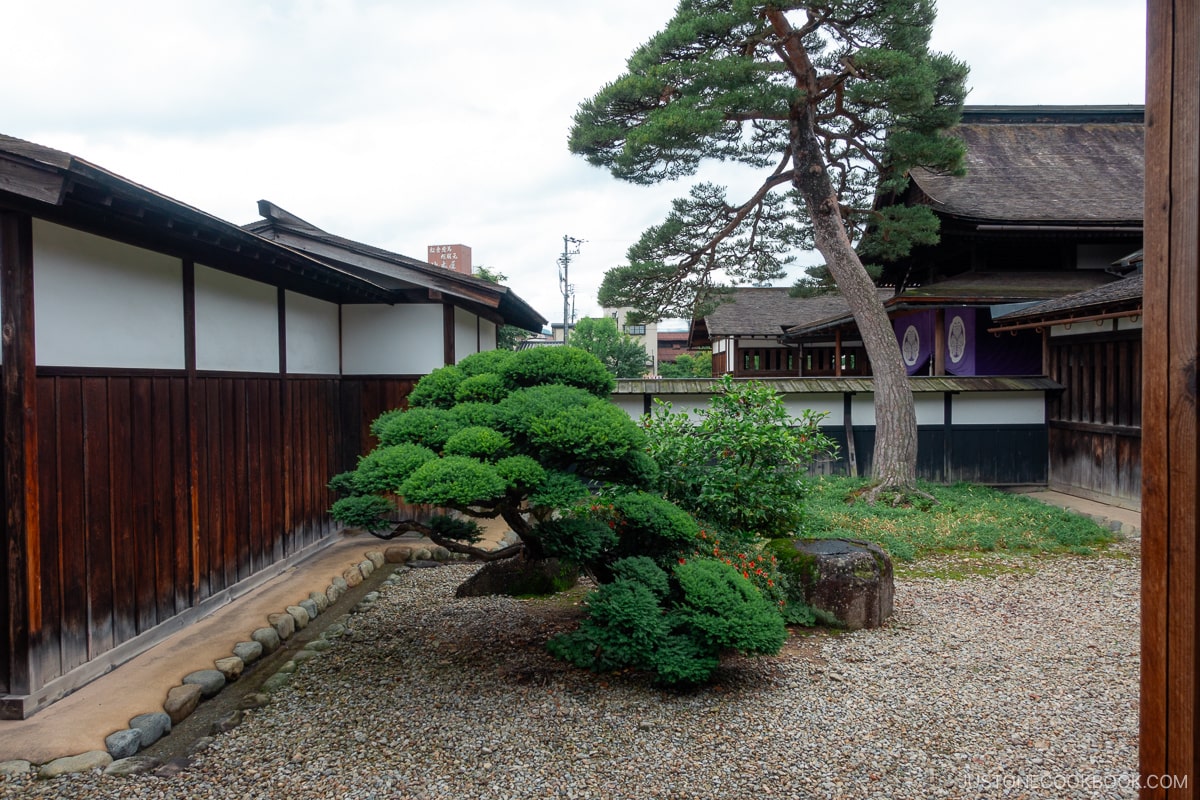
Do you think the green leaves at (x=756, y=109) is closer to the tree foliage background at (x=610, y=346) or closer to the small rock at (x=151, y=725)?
the small rock at (x=151, y=725)

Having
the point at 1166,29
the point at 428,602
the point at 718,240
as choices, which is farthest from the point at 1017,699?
the point at 718,240

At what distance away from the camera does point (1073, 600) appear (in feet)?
21.1

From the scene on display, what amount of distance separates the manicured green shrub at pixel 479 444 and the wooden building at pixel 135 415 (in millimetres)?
2369

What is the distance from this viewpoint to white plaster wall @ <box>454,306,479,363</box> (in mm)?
10234

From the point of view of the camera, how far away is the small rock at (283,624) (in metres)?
5.84

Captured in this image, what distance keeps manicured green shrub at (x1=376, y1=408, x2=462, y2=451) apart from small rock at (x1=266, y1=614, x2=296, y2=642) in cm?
218

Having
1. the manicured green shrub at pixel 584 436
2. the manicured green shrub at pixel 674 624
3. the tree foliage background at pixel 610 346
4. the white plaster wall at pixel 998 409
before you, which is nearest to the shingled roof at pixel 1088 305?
the white plaster wall at pixel 998 409

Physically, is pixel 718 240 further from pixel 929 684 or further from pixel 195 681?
pixel 195 681

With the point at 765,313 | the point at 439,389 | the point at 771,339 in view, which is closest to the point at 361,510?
the point at 439,389

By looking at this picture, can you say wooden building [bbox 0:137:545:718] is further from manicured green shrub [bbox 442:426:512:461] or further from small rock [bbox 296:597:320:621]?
manicured green shrub [bbox 442:426:512:461]

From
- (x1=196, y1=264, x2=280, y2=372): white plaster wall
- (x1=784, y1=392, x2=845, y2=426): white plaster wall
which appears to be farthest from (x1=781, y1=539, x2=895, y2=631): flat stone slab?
(x1=784, y1=392, x2=845, y2=426): white plaster wall

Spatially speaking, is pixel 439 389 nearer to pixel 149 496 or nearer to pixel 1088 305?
pixel 149 496

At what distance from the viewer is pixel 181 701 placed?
14.4ft

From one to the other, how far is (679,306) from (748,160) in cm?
254
